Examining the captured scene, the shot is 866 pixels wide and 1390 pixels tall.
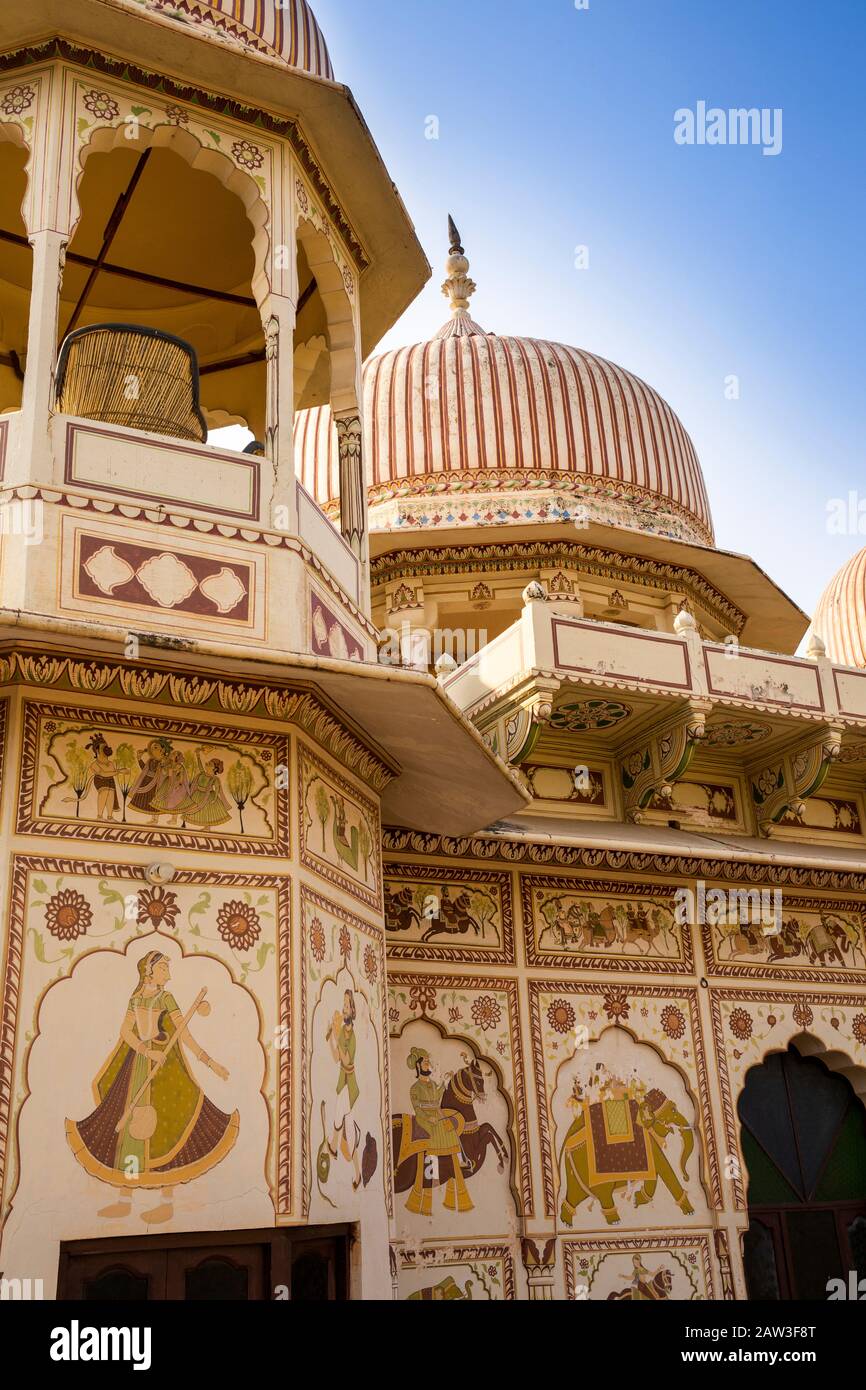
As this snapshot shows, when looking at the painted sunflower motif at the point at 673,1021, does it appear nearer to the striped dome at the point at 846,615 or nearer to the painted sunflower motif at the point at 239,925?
the painted sunflower motif at the point at 239,925

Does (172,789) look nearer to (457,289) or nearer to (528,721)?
(528,721)

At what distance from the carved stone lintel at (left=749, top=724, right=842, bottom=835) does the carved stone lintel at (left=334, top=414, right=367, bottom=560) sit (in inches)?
157

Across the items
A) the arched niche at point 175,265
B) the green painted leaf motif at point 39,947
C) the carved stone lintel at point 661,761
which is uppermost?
the arched niche at point 175,265

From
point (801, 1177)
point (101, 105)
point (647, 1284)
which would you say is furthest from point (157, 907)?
point (801, 1177)

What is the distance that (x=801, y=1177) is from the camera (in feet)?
30.1

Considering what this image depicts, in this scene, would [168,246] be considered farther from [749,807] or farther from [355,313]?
[749,807]

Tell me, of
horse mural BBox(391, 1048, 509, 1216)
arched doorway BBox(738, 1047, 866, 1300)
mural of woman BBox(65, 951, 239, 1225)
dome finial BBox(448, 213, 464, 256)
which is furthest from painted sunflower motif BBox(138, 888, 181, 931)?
dome finial BBox(448, 213, 464, 256)

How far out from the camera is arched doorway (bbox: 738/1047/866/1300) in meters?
8.88

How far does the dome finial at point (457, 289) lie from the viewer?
1450 centimetres

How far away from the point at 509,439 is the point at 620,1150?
21.6 feet

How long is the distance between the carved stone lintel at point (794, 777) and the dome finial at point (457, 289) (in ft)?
21.5

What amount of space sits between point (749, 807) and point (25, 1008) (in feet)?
20.9

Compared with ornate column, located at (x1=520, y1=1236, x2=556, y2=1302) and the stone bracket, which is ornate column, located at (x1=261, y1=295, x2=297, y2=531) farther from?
ornate column, located at (x1=520, y1=1236, x2=556, y2=1302)

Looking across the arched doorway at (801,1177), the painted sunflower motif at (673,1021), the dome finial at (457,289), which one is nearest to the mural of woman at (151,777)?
the painted sunflower motif at (673,1021)
